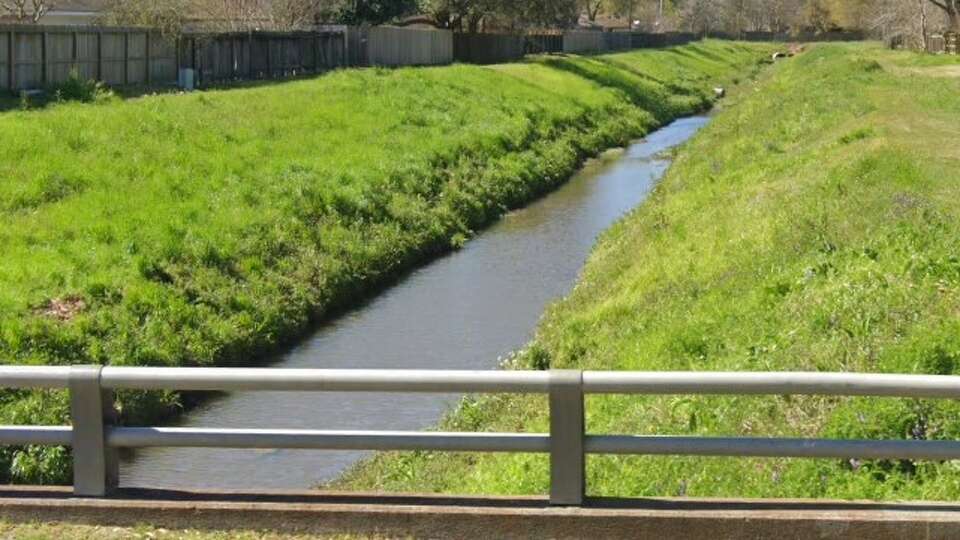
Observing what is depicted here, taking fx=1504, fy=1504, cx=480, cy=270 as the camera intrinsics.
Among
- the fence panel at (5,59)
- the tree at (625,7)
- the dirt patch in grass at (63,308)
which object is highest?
the tree at (625,7)

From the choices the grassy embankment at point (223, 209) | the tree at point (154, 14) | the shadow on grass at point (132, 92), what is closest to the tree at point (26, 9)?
the tree at point (154, 14)

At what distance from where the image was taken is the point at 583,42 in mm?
95000

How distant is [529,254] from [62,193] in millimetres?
8204

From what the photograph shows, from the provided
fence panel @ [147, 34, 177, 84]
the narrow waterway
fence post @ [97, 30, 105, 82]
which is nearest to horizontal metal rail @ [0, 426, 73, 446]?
the narrow waterway

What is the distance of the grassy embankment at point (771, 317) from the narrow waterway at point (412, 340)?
0.93 metres

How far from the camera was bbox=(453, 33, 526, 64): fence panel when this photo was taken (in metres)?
69.6

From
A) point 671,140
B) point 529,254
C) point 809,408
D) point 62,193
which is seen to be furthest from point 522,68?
point 809,408

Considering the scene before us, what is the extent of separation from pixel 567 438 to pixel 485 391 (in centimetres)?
46

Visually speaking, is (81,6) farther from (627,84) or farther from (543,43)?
(543,43)

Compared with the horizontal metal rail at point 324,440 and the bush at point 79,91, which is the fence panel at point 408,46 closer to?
the bush at point 79,91

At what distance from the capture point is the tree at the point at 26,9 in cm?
4526

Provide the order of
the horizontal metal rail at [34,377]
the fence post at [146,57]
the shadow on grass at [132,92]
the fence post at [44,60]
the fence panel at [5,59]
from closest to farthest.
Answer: the horizontal metal rail at [34,377] < the shadow on grass at [132,92] < the fence panel at [5,59] < the fence post at [44,60] < the fence post at [146,57]

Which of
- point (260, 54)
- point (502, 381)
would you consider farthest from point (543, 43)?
point (502, 381)

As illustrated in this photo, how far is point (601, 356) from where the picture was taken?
15.8m
